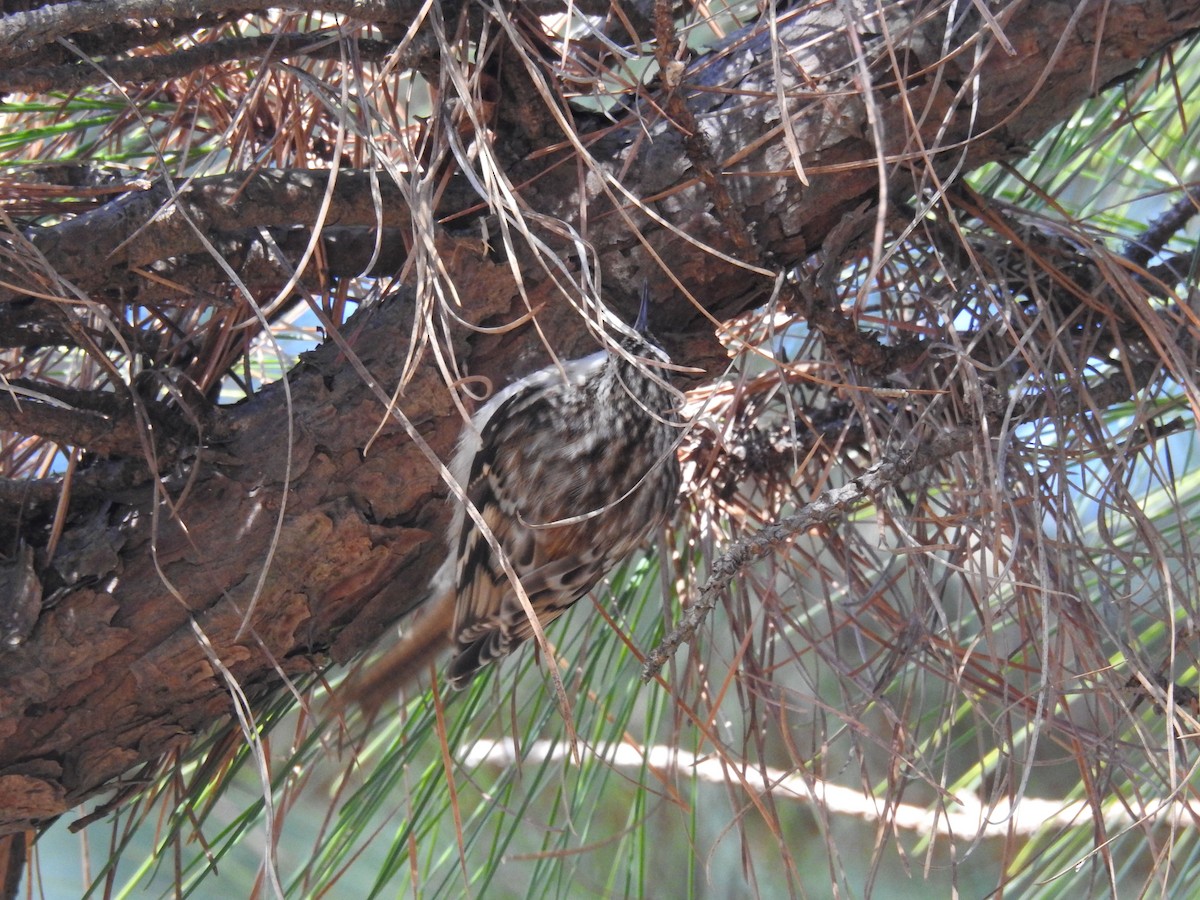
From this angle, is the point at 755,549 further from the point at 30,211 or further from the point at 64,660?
the point at 30,211

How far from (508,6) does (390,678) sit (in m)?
0.69

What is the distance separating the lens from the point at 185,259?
980 mm

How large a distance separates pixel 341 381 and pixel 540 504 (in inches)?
14.8

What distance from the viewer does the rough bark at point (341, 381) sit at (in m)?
0.88

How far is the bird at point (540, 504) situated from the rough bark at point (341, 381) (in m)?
0.20

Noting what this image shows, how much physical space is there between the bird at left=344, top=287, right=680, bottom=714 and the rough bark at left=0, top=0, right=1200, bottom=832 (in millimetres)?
200

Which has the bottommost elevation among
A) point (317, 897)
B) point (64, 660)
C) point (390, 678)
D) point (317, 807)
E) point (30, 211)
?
point (317, 807)

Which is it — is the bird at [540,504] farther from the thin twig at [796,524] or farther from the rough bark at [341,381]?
the thin twig at [796,524]

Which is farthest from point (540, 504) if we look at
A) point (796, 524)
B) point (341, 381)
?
point (796, 524)

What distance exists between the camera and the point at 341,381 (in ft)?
3.04

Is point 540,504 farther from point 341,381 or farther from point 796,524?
point 796,524

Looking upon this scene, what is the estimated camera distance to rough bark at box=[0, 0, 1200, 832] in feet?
2.89

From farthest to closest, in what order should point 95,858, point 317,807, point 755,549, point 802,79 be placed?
point 95,858 < point 317,807 < point 802,79 < point 755,549

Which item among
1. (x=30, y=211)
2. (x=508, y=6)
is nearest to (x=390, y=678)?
(x=30, y=211)
